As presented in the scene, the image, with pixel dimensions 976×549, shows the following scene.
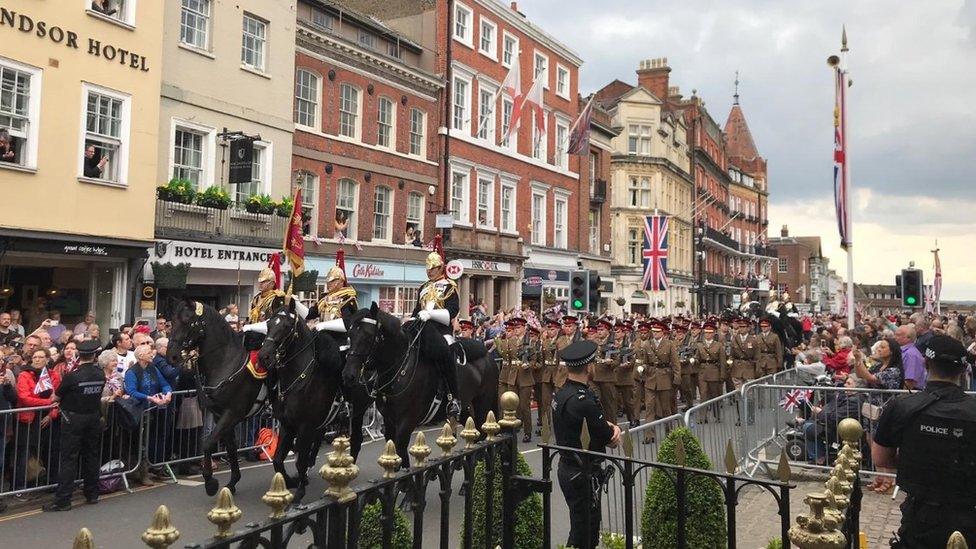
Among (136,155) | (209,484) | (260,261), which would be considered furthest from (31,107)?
(209,484)

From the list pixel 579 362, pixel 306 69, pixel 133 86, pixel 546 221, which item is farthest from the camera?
pixel 546 221

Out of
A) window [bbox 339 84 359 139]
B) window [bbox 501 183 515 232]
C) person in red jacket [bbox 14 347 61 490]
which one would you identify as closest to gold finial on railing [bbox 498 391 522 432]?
person in red jacket [bbox 14 347 61 490]

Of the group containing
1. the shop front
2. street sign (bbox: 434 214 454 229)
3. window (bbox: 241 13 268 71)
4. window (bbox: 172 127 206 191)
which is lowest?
the shop front

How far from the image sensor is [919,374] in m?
9.35

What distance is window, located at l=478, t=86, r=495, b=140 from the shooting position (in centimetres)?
3319

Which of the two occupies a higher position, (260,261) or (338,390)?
(260,261)

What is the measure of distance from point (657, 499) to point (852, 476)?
1.73 m

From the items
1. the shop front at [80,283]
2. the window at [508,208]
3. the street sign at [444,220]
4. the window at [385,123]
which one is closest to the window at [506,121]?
the window at [508,208]

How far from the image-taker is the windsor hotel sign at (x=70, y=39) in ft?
50.0

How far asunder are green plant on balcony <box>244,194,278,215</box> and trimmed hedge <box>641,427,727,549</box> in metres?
17.2

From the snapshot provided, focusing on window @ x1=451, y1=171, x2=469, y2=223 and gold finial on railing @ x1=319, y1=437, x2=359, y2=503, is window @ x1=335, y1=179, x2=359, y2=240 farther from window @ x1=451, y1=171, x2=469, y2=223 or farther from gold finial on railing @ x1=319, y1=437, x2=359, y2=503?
gold finial on railing @ x1=319, y1=437, x2=359, y2=503

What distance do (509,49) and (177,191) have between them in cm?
2105

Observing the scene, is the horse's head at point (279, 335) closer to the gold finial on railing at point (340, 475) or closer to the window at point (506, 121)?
the gold finial on railing at point (340, 475)

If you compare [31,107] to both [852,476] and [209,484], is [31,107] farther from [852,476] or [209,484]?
[852,476]
